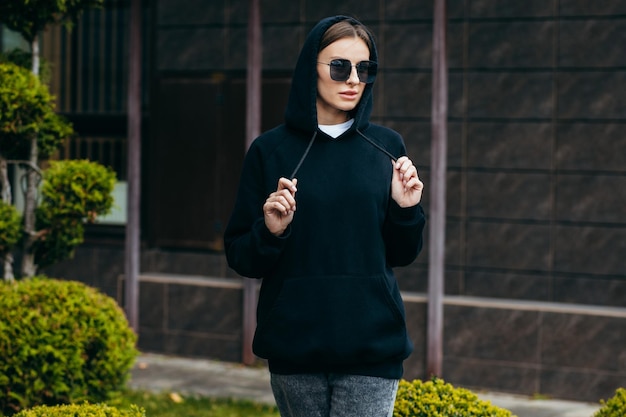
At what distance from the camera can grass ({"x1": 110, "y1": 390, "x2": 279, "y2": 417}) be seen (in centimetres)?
882

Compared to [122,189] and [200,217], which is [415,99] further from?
[122,189]

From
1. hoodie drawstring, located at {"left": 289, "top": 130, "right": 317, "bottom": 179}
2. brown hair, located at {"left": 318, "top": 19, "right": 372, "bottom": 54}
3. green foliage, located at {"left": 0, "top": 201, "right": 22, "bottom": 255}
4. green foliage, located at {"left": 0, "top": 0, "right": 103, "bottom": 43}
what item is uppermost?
green foliage, located at {"left": 0, "top": 0, "right": 103, "bottom": 43}

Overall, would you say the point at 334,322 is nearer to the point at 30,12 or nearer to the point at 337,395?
the point at 337,395

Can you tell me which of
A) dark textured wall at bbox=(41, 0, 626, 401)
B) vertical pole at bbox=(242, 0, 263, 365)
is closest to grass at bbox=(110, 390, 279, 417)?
vertical pole at bbox=(242, 0, 263, 365)

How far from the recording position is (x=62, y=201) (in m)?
8.06

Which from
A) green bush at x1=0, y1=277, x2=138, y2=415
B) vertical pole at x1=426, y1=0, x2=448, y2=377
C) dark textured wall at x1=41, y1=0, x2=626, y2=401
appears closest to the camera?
green bush at x1=0, y1=277, x2=138, y2=415

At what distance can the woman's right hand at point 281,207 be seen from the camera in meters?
3.90

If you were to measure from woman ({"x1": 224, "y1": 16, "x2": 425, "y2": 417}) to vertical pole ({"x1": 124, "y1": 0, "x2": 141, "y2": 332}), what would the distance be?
25.0ft

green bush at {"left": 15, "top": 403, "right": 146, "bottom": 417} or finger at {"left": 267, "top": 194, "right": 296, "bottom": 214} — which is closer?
finger at {"left": 267, "top": 194, "right": 296, "bottom": 214}

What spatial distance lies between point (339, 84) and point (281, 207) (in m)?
0.57

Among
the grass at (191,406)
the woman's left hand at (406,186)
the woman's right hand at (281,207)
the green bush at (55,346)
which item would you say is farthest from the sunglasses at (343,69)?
the grass at (191,406)

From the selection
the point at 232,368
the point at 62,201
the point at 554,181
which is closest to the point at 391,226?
the point at 62,201

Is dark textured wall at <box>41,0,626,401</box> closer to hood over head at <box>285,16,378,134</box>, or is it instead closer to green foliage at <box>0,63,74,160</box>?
green foliage at <box>0,63,74,160</box>

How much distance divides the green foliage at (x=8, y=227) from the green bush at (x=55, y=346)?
36cm
